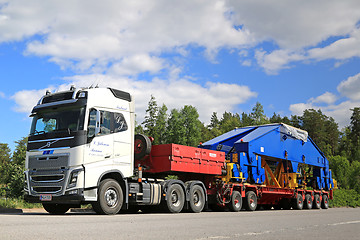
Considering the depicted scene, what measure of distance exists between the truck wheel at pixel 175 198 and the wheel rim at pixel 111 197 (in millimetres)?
2048

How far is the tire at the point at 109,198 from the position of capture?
1134 centimetres

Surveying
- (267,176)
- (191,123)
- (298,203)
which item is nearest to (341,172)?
(298,203)

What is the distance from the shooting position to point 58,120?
11.7 metres

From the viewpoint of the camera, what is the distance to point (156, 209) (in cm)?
1414

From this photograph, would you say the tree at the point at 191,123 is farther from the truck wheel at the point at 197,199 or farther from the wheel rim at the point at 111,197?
the wheel rim at the point at 111,197

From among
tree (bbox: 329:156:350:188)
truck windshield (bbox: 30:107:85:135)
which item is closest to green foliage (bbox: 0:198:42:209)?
truck windshield (bbox: 30:107:85:135)

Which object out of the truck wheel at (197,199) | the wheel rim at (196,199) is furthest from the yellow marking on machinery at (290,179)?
the wheel rim at (196,199)

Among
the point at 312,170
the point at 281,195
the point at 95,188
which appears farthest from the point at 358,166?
the point at 95,188

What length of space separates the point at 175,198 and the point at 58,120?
4.78m

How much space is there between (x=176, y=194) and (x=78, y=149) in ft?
13.9

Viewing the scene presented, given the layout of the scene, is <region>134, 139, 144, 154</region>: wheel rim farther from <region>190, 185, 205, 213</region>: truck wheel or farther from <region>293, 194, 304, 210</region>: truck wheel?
<region>293, 194, 304, 210</region>: truck wheel

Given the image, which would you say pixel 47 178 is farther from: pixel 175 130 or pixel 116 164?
pixel 175 130

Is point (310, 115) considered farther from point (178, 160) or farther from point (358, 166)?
point (178, 160)

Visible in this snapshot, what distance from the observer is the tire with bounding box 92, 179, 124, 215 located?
11336 mm
